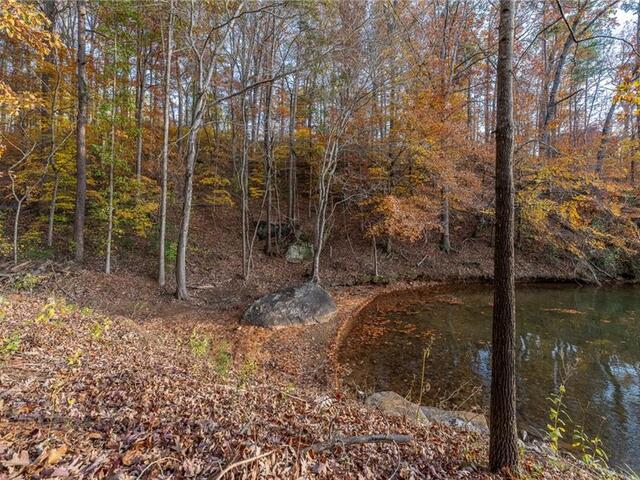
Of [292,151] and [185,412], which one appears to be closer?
[185,412]

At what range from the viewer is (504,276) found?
10.7 ft

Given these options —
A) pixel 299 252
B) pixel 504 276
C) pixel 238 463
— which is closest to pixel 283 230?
pixel 299 252

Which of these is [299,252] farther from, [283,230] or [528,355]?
[528,355]

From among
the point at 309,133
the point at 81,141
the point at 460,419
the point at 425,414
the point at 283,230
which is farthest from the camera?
the point at 309,133

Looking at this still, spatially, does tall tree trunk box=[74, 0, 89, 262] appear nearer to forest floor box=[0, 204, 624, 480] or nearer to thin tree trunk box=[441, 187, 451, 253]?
forest floor box=[0, 204, 624, 480]

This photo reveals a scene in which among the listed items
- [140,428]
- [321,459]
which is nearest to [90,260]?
[140,428]

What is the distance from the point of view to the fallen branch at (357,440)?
10.2 ft

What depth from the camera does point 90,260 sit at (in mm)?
11844

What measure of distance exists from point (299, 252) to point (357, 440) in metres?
13.2

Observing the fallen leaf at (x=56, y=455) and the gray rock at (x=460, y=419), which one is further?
Answer: the gray rock at (x=460, y=419)

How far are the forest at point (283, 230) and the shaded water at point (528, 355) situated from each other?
18 centimetres

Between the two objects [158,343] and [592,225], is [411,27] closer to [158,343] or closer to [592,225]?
[592,225]

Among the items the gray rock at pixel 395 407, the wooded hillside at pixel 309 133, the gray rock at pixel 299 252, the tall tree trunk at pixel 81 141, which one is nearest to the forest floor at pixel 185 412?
the gray rock at pixel 395 407

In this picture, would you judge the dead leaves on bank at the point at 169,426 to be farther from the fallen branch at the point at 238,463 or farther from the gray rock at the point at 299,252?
the gray rock at the point at 299,252
